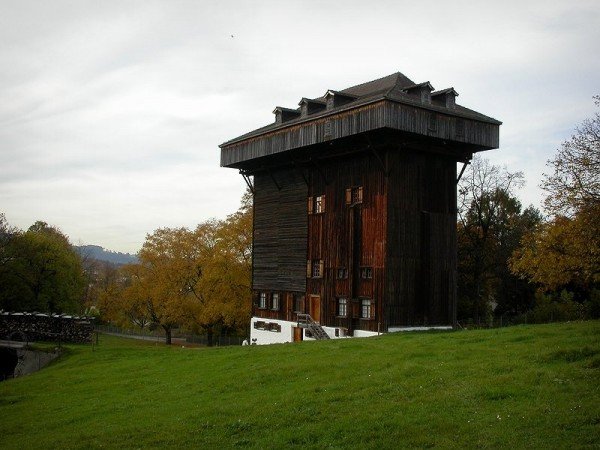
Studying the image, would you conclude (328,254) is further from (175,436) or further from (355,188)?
(175,436)

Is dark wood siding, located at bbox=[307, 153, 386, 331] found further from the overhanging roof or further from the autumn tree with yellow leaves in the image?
the autumn tree with yellow leaves

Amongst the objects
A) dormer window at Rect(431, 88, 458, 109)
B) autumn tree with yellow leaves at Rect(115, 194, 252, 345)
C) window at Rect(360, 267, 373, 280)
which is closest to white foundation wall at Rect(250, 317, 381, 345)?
window at Rect(360, 267, 373, 280)

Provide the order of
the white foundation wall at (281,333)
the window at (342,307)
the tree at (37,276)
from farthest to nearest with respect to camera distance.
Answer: the tree at (37,276)
the white foundation wall at (281,333)
the window at (342,307)

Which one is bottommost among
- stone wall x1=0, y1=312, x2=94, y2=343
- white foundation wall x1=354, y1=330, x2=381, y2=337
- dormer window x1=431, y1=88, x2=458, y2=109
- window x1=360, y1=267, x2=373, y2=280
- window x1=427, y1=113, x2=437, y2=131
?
stone wall x1=0, y1=312, x2=94, y2=343

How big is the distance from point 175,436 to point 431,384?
6218mm

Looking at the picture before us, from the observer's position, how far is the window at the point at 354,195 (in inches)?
1371

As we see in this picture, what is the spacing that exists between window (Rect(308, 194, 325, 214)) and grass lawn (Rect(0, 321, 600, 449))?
1365 cm

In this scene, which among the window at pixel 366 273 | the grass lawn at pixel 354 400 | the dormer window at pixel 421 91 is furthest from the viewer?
the dormer window at pixel 421 91

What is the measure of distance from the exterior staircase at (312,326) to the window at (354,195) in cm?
734

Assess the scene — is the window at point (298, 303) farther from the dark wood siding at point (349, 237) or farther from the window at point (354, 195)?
the window at point (354, 195)

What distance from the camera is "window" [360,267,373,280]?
110 ft

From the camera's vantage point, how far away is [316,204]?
3850 cm

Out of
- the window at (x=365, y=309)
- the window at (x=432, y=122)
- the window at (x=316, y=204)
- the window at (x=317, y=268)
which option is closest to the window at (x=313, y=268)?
the window at (x=317, y=268)

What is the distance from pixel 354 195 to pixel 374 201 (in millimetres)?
1834
